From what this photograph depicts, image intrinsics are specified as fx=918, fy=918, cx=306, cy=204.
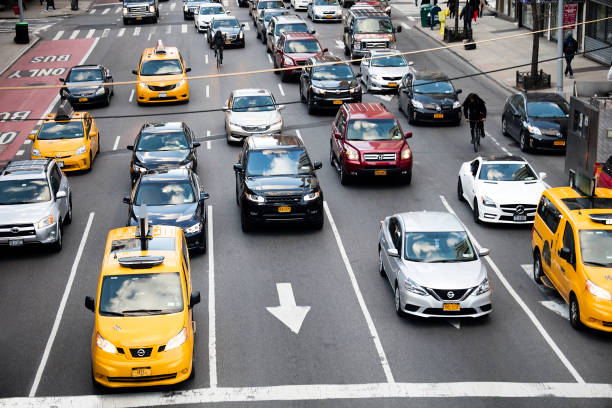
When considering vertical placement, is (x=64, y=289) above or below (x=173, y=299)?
below

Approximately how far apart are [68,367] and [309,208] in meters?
8.13

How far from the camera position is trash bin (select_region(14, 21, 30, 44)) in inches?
2104

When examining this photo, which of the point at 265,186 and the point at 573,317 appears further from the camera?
the point at 265,186

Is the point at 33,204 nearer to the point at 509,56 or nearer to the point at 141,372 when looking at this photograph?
the point at 141,372

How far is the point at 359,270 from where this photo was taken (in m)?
20.6

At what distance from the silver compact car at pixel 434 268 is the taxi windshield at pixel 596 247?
1.86 meters

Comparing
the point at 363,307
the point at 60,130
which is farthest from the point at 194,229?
the point at 60,130

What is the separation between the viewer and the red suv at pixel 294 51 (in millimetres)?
41559

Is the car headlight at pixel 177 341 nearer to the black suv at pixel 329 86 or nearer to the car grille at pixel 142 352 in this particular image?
the car grille at pixel 142 352

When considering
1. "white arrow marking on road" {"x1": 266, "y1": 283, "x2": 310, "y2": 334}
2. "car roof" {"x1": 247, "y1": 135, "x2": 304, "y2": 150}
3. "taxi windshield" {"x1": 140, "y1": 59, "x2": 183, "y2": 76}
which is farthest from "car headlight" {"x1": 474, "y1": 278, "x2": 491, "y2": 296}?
"taxi windshield" {"x1": 140, "y1": 59, "x2": 183, "y2": 76}

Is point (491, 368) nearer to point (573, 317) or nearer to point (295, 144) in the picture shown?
point (573, 317)

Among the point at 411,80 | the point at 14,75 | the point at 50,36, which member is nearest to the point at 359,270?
the point at 411,80

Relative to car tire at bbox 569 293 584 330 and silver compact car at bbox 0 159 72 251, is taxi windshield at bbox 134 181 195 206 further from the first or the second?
car tire at bbox 569 293 584 330

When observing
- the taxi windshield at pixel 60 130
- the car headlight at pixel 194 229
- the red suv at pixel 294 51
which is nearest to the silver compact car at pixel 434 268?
the car headlight at pixel 194 229
